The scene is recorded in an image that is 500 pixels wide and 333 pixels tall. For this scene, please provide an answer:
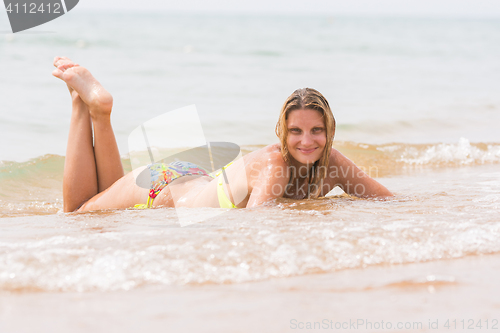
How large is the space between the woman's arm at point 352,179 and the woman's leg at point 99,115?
5.88ft

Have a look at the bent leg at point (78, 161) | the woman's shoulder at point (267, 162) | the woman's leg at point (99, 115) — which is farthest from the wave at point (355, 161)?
the woman's shoulder at point (267, 162)

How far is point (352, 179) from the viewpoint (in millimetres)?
4047

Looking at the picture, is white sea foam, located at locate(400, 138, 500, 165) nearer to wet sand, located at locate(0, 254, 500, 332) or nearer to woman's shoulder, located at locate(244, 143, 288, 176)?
woman's shoulder, located at locate(244, 143, 288, 176)

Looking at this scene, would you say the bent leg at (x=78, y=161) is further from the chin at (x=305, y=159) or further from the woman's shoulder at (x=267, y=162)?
the chin at (x=305, y=159)

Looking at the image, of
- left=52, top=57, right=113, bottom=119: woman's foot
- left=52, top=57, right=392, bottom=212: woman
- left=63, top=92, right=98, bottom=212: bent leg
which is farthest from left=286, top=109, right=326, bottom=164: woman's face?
left=63, top=92, right=98, bottom=212: bent leg

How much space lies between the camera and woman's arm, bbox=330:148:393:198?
155 inches

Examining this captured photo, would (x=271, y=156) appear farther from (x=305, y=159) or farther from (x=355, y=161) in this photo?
(x=355, y=161)

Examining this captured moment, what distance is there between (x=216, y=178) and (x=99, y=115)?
1069mm

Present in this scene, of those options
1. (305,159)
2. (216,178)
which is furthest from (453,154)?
(216,178)

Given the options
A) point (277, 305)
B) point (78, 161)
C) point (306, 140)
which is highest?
point (306, 140)

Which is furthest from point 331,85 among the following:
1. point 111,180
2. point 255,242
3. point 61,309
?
point 61,309

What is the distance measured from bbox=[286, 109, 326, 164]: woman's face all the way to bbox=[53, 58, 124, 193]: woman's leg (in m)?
1.46

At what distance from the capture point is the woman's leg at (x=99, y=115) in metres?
3.96

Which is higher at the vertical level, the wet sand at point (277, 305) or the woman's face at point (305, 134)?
the woman's face at point (305, 134)
